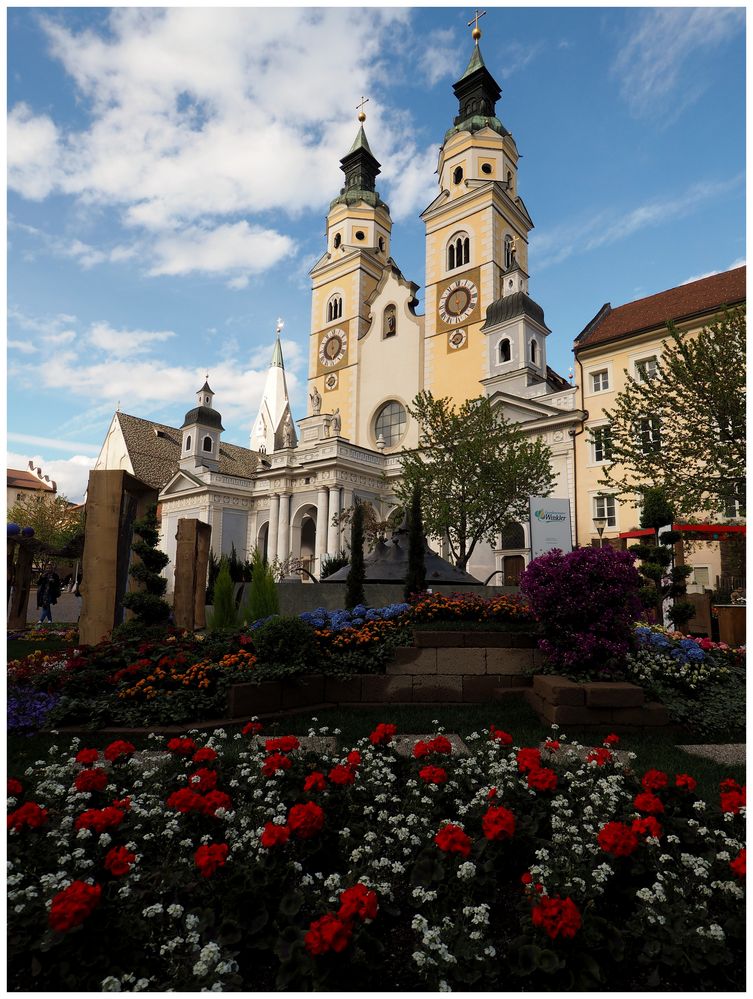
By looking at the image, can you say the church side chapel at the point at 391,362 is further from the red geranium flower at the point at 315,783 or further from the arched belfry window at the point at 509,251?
the red geranium flower at the point at 315,783

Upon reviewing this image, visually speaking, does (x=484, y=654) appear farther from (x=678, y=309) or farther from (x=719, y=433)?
(x=678, y=309)

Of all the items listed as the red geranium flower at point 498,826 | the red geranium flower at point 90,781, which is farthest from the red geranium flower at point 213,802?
the red geranium flower at point 498,826

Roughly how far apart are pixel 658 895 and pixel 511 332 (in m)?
35.0

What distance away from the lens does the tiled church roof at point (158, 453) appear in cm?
5403

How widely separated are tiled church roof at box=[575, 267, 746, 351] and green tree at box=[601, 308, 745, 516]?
10833 millimetres

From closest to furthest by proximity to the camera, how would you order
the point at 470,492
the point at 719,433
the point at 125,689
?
the point at 125,689
the point at 719,433
the point at 470,492

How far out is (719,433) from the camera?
640 inches

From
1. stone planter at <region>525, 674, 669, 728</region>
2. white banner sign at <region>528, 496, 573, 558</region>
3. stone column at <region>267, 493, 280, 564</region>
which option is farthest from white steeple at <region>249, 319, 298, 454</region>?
stone planter at <region>525, 674, 669, 728</region>

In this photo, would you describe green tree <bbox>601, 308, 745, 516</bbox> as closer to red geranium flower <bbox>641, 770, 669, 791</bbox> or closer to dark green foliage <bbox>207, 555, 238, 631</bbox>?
dark green foliage <bbox>207, 555, 238, 631</bbox>

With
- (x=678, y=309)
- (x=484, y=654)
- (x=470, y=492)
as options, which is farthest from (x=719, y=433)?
(x=678, y=309)

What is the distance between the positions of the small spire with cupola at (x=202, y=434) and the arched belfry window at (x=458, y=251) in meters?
22.1

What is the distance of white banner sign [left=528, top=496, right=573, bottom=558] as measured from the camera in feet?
62.7

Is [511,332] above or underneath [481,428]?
above

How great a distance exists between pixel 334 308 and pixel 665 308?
90.2 ft
